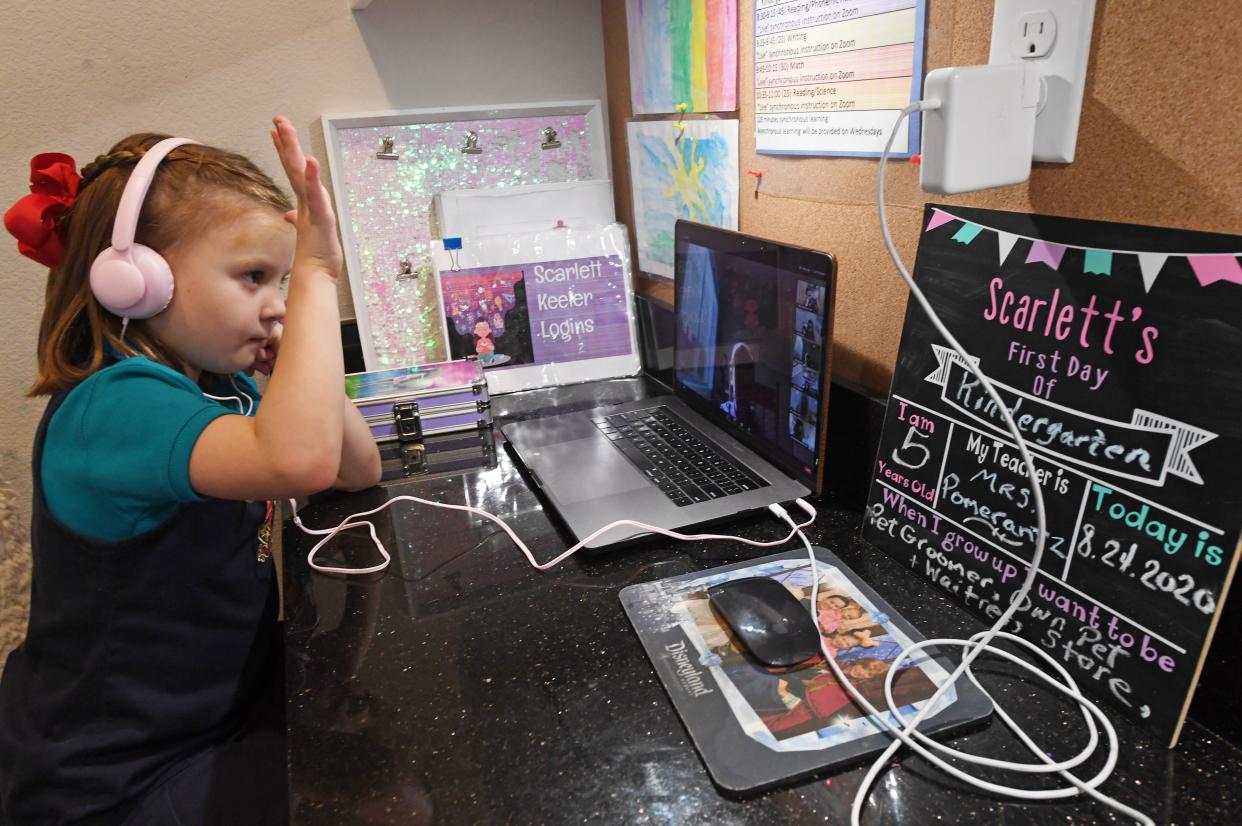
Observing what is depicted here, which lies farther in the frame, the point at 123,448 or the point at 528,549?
the point at 528,549

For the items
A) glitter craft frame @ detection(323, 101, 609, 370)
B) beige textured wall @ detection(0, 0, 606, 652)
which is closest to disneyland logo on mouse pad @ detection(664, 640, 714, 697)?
glitter craft frame @ detection(323, 101, 609, 370)

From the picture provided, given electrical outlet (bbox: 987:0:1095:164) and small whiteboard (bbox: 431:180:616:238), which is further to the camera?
small whiteboard (bbox: 431:180:616:238)

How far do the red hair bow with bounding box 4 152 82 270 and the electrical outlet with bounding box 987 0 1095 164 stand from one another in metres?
0.95

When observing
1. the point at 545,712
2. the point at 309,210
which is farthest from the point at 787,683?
the point at 309,210

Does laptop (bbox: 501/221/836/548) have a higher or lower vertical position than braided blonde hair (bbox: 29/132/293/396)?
lower

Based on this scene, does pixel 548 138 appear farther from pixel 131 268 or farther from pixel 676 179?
pixel 131 268

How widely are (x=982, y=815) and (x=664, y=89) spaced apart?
113 centimetres

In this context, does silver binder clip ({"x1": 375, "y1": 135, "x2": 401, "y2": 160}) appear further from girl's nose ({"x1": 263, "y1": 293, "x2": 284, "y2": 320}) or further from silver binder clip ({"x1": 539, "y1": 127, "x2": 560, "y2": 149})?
girl's nose ({"x1": 263, "y1": 293, "x2": 284, "y2": 320})

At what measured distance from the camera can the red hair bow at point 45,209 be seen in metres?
0.83

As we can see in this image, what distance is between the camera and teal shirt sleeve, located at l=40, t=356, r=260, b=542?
74cm

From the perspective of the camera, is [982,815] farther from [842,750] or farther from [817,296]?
[817,296]

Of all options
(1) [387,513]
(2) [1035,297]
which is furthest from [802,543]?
(1) [387,513]

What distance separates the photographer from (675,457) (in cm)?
102

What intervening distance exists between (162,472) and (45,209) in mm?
338
